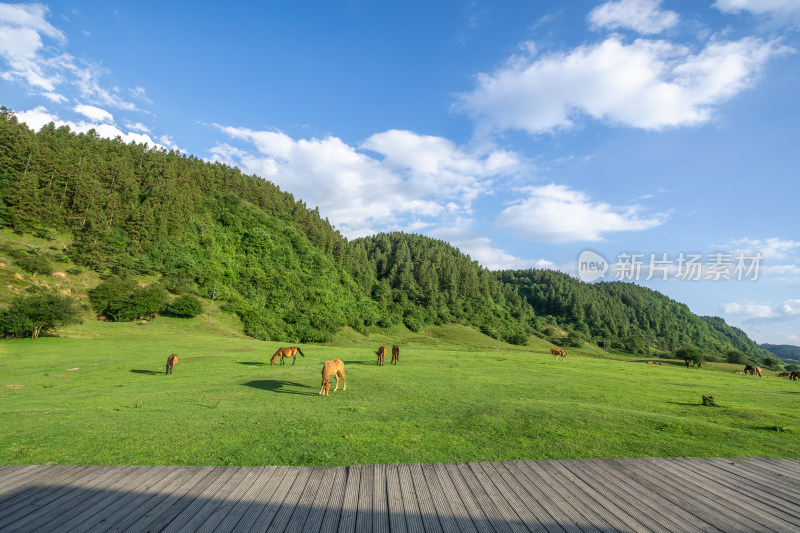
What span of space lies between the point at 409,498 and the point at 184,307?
241 ft

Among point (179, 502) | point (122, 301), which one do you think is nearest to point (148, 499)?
point (179, 502)

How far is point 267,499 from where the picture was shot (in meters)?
5.18

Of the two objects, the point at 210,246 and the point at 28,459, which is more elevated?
the point at 210,246

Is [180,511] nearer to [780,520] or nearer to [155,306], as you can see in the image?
[780,520]

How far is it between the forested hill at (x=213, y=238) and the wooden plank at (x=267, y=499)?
77.2 m

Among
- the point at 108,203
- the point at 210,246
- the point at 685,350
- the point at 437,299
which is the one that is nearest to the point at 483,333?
the point at 437,299

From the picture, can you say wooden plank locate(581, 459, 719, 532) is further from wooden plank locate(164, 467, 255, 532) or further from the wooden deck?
wooden plank locate(164, 467, 255, 532)

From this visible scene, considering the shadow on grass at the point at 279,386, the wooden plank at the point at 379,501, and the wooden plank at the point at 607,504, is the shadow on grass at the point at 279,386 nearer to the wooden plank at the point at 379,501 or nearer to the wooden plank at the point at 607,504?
the wooden plank at the point at 379,501

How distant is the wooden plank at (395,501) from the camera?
4456 mm

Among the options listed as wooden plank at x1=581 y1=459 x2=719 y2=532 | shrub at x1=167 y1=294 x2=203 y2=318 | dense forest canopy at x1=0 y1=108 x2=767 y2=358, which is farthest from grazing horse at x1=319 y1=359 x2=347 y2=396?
dense forest canopy at x1=0 y1=108 x2=767 y2=358

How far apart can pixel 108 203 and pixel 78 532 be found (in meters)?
109

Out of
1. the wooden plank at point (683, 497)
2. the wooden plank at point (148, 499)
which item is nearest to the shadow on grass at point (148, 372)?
the wooden plank at point (148, 499)

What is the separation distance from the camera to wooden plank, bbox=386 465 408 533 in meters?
4.46

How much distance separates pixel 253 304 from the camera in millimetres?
90000
